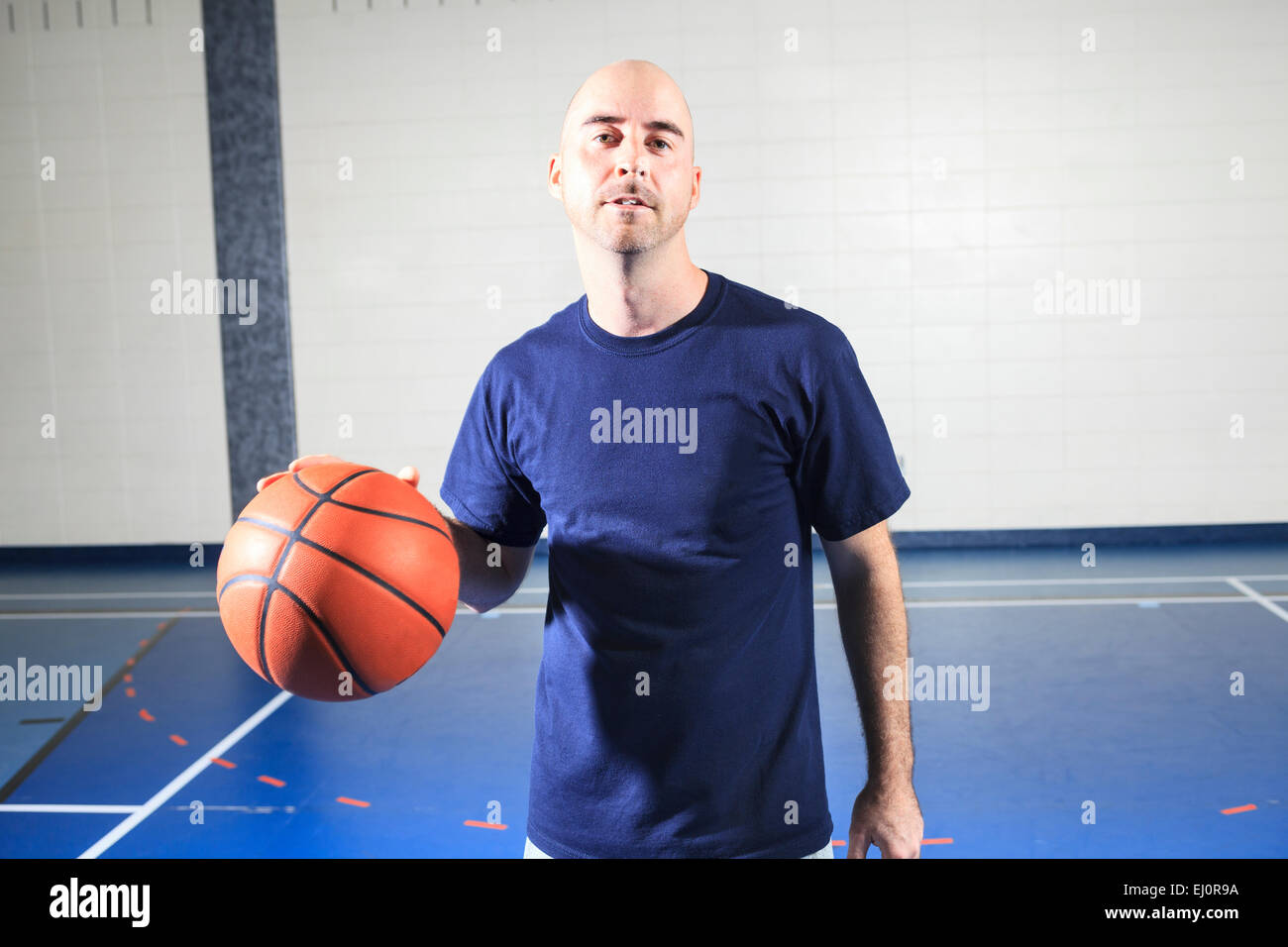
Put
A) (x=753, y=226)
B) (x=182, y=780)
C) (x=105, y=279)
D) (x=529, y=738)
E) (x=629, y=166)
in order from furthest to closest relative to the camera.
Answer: (x=105, y=279)
(x=753, y=226)
(x=529, y=738)
(x=182, y=780)
(x=629, y=166)

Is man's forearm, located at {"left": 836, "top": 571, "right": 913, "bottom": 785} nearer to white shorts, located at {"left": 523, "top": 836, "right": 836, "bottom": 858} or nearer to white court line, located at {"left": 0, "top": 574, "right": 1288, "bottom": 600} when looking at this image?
white shorts, located at {"left": 523, "top": 836, "right": 836, "bottom": 858}

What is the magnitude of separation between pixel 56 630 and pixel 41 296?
3638 millimetres

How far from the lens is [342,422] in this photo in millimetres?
9148

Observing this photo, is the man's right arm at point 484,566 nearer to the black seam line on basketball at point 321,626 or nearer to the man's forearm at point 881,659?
the black seam line on basketball at point 321,626

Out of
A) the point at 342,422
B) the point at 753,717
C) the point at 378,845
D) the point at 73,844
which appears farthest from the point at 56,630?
the point at 753,717

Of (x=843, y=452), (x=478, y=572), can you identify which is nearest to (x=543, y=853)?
(x=478, y=572)

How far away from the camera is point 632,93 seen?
73.1 inches

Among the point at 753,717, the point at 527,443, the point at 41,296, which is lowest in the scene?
the point at 753,717

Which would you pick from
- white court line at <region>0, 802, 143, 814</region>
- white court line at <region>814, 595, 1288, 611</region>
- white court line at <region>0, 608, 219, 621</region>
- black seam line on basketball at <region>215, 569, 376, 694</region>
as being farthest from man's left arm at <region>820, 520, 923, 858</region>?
white court line at <region>0, 608, 219, 621</region>

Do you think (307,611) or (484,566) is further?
(484,566)

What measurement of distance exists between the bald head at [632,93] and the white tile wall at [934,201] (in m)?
6.87

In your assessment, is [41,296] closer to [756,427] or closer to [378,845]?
[378,845]

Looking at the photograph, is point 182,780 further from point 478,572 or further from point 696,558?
point 696,558

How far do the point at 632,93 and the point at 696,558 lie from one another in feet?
2.65
